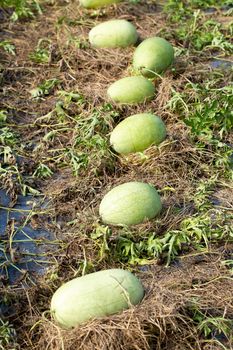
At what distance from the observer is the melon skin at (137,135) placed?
5617mm

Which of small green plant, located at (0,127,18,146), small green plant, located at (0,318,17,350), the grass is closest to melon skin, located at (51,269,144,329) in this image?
the grass

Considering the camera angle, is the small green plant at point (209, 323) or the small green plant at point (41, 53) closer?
the small green plant at point (209, 323)

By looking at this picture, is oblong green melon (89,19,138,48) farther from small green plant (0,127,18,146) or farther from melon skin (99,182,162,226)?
melon skin (99,182,162,226)

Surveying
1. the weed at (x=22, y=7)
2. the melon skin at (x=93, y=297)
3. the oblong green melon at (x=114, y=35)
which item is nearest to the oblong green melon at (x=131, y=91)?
the oblong green melon at (x=114, y=35)

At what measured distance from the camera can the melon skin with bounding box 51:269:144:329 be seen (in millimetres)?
4027

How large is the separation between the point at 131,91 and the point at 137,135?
0.78 meters

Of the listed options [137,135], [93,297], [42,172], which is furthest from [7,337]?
[137,135]

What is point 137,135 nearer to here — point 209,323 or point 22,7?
point 209,323

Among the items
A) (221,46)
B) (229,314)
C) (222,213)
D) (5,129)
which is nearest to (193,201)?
(222,213)

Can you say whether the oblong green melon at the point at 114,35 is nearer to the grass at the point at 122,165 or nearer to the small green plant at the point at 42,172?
the grass at the point at 122,165

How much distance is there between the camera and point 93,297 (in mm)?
4035

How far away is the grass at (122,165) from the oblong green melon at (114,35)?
133 millimetres

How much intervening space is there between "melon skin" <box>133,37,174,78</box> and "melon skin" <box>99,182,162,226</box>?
1.98 meters

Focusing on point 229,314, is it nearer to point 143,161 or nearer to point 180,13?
point 143,161
